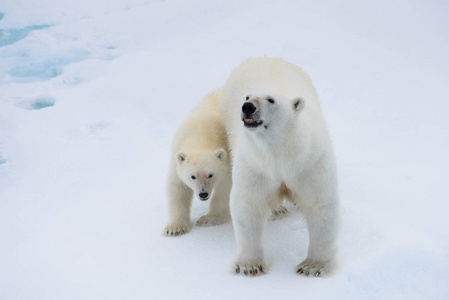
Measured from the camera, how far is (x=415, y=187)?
5.02 m

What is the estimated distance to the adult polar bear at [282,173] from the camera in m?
3.03

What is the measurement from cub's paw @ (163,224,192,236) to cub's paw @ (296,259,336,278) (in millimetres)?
1317

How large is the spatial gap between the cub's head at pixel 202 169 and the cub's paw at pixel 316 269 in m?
1.08

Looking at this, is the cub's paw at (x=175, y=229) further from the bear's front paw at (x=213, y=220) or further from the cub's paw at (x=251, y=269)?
the cub's paw at (x=251, y=269)

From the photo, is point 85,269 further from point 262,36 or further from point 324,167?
point 262,36

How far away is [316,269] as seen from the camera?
3441 mm

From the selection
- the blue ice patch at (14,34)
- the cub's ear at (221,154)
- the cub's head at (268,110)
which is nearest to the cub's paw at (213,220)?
the cub's ear at (221,154)

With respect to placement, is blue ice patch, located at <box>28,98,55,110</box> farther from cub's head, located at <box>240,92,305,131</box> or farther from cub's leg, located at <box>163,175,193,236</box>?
cub's head, located at <box>240,92,305,131</box>

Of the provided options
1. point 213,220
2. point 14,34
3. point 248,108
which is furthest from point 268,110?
point 14,34

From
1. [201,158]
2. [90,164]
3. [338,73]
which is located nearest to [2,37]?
[90,164]

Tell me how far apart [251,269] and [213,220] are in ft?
3.71

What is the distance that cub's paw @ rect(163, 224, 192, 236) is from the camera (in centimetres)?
446

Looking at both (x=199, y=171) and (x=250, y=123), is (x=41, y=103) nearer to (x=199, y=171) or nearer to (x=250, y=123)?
(x=199, y=171)

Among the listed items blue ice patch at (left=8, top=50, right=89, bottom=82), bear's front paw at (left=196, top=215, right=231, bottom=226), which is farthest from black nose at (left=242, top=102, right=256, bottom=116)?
blue ice patch at (left=8, top=50, right=89, bottom=82)
